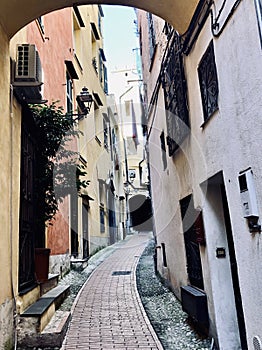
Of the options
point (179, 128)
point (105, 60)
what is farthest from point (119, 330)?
point (105, 60)

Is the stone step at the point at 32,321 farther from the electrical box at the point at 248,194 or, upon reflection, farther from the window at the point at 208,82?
the window at the point at 208,82

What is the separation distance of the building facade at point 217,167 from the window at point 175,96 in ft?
0.05

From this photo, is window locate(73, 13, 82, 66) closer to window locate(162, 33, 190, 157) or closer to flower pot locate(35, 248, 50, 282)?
window locate(162, 33, 190, 157)

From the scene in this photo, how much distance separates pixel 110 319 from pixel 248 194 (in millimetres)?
3447

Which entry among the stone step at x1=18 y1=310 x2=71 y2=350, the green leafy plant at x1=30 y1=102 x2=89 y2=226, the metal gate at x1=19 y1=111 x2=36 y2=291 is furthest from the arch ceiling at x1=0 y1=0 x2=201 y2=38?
the stone step at x1=18 y1=310 x2=71 y2=350

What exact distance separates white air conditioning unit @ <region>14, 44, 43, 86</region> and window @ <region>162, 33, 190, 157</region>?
2.02 m

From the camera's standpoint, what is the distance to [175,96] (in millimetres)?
5266

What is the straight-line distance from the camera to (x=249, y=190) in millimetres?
2701

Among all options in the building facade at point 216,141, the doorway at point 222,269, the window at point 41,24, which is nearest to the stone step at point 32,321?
the building facade at point 216,141

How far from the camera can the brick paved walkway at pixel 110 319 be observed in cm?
416

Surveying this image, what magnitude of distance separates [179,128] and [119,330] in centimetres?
308

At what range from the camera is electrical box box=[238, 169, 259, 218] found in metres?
2.65

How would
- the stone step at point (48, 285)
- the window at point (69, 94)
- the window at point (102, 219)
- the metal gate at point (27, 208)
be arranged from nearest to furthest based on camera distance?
the metal gate at point (27, 208) < the stone step at point (48, 285) < the window at point (69, 94) < the window at point (102, 219)

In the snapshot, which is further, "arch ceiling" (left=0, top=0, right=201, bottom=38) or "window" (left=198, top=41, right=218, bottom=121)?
"arch ceiling" (left=0, top=0, right=201, bottom=38)
